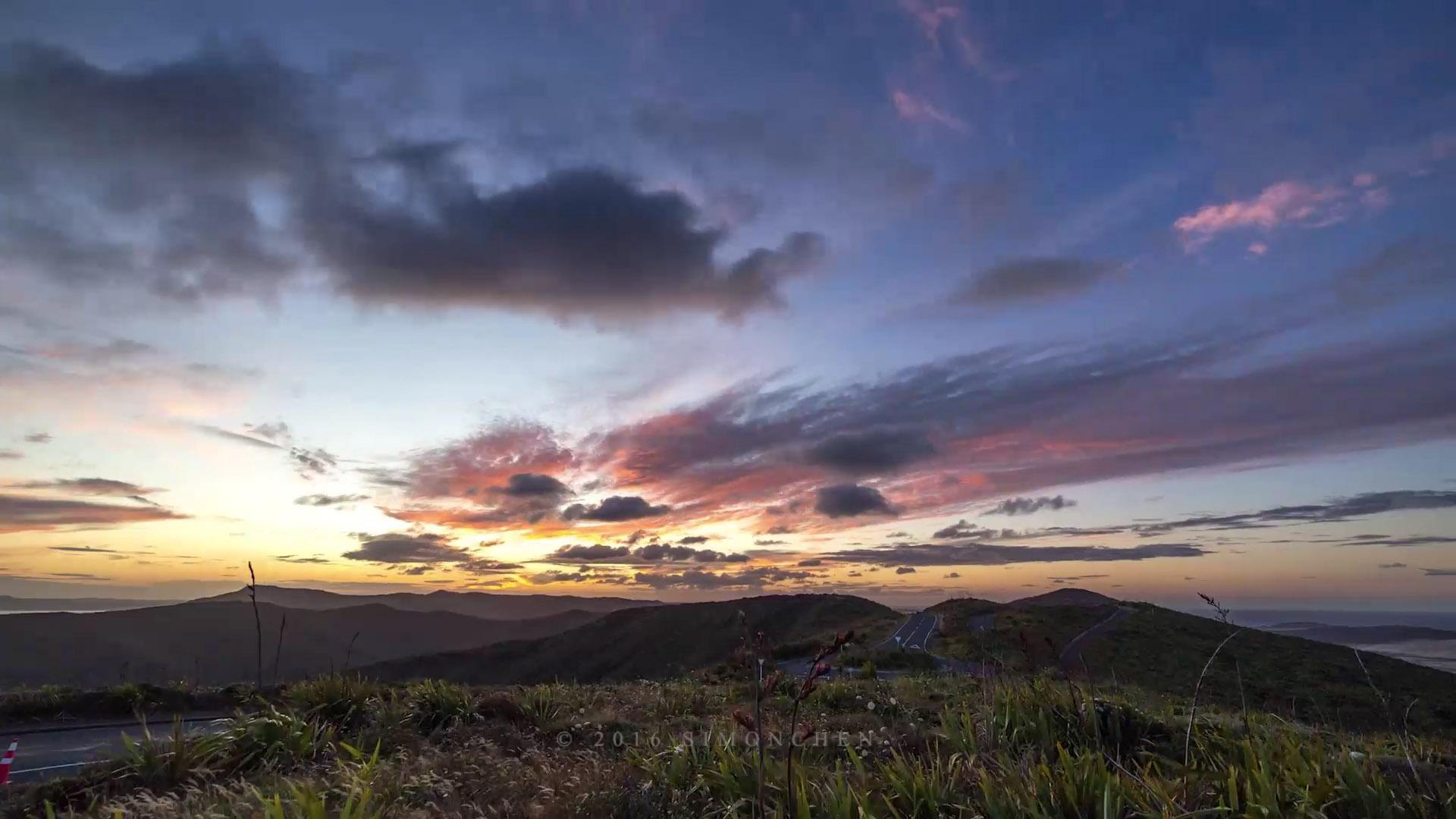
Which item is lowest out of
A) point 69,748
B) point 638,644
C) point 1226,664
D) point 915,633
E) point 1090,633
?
point 638,644

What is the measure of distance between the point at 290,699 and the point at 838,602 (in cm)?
10112

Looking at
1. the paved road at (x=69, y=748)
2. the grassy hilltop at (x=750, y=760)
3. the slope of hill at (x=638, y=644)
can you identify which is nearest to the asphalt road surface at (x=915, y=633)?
the slope of hill at (x=638, y=644)

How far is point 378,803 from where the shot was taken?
22.4 feet

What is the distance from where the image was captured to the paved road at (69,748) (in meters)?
11.2

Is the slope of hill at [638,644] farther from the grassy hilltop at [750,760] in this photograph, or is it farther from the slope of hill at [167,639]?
the grassy hilltop at [750,760]

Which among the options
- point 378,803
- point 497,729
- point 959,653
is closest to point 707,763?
point 378,803

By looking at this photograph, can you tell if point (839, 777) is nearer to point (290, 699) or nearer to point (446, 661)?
point (290, 699)

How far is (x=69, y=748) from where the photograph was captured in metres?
14.0

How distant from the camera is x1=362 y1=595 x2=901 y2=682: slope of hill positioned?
285 ft

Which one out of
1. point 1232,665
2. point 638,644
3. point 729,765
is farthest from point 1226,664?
point 638,644

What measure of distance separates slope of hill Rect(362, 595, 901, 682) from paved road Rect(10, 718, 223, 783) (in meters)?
63.5

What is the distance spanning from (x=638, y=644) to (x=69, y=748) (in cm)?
9110

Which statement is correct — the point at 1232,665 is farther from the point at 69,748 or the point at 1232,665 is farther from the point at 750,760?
the point at 69,748

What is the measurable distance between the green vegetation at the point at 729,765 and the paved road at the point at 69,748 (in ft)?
6.07
